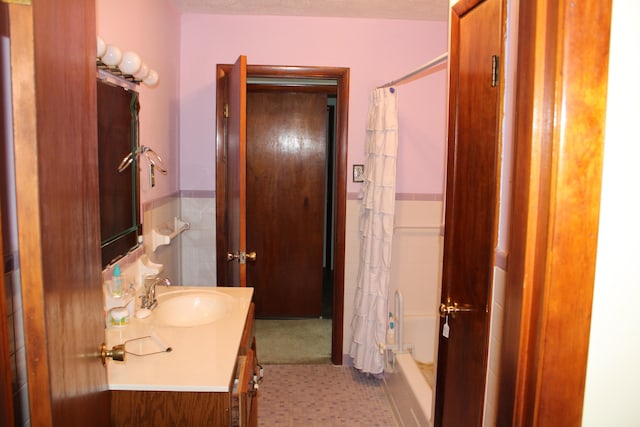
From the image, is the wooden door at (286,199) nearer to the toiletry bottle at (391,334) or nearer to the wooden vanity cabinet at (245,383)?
the toiletry bottle at (391,334)

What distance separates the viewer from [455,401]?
160 cm

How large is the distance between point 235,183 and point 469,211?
1474 mm

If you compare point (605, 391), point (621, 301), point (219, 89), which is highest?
point (219, 89)

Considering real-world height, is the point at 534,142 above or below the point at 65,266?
above

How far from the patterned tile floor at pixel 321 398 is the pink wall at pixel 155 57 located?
1.37 m

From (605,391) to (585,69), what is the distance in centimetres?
57

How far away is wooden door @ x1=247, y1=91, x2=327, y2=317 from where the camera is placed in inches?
157

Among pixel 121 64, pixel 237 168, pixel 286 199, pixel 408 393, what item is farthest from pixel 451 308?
pixel 286 199

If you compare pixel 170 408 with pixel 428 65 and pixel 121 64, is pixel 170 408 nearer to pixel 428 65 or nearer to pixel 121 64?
pixel 121 64

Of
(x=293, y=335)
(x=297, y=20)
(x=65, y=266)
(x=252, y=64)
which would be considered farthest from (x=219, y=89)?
(x=65, y=266)

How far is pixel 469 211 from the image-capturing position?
4.91ft

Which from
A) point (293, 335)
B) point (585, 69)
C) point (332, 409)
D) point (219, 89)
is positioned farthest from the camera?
point (293, 335)

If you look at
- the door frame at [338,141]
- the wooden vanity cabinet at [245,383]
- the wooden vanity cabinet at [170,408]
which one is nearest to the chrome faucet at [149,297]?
the wooden vanity cabinet at [245,383]

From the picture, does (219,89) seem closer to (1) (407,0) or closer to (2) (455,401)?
(1) (407,0)
